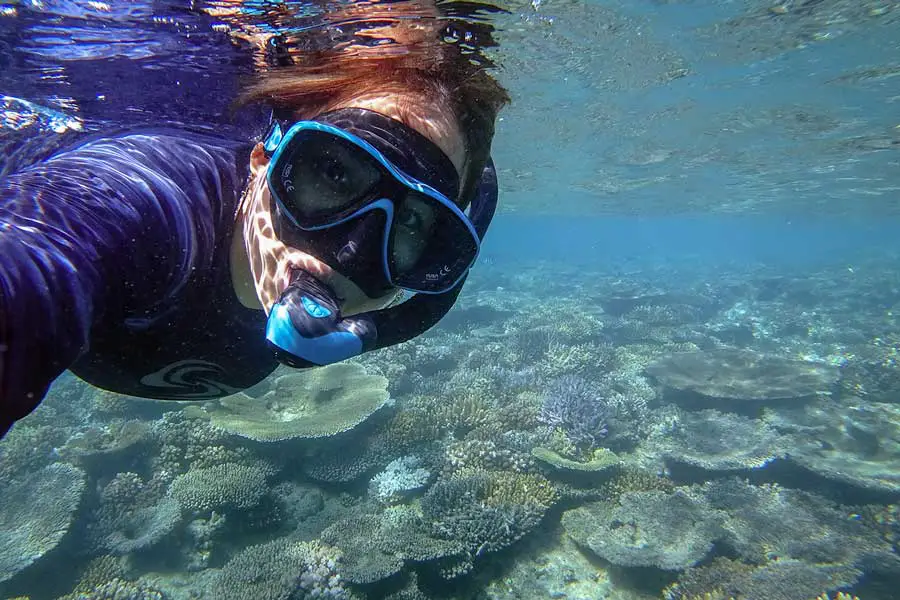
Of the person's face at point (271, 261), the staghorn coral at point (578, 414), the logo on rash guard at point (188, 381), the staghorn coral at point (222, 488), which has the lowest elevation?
the staghorn coral at point (222, 488)

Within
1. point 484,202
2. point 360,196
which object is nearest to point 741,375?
point 484,202

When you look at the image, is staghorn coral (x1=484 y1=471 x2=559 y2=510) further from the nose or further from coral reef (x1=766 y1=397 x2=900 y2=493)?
the nose

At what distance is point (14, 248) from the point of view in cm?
94

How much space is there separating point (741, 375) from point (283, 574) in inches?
465

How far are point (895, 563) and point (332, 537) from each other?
795 centimetres

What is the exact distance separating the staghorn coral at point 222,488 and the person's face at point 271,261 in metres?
6.43

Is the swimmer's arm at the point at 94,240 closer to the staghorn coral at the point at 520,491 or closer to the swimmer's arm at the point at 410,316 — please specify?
the swimmer's arm at the point at 410,316

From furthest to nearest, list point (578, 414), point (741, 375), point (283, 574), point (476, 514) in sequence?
point (741, 375) < point (578, 414) < point (476, 514) < point (283, 574)

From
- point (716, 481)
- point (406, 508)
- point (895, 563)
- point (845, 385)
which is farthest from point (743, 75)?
point (406, 508)

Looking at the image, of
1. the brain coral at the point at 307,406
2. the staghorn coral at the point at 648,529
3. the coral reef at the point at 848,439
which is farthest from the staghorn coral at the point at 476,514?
the coral reef at the point at 848,439

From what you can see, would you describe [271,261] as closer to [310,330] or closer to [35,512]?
[310,330]

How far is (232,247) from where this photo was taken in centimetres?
172

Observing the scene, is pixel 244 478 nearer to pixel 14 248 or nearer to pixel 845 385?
pixel 14 248

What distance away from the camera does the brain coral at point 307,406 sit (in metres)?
7.54
